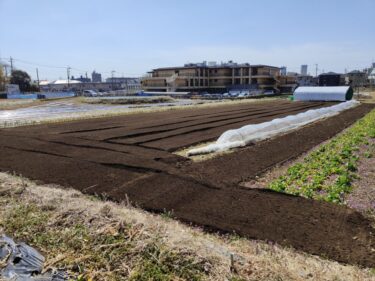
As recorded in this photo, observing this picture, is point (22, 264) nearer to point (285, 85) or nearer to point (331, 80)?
point (285, 85)

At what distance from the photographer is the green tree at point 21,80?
82.1 m

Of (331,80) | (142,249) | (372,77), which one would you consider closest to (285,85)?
(331,80)

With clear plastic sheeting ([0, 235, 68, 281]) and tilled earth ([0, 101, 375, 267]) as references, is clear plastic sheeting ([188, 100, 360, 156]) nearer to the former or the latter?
tilled earth ([0, 101, 375, 267])

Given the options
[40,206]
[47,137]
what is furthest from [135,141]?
[40,206]

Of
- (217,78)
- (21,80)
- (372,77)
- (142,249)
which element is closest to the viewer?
(142,249)

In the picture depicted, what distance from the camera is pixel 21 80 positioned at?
273 ft

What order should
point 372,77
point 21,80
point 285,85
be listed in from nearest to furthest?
1. point 21,80
2. point 285,85
3. point 372,77

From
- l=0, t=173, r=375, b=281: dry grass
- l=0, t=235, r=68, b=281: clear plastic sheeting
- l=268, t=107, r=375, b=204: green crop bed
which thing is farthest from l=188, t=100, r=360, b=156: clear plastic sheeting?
l=0, t=235, r=68, b=281: clear plastic sheeting

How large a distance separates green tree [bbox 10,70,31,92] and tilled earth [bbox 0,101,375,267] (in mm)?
79234

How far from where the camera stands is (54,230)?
511 cm

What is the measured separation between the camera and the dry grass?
155 inches

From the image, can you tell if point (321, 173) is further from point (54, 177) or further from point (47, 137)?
point (47, 137)

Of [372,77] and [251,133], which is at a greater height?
[372,77]

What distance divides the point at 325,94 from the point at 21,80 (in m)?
76.1
